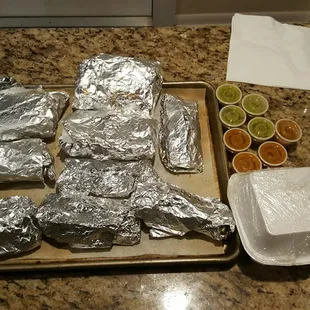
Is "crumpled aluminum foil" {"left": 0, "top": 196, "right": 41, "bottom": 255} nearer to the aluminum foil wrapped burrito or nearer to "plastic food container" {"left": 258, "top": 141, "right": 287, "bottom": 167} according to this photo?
the aluminum foil wrapped burrito

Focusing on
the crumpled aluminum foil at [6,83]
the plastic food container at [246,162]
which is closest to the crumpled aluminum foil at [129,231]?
the plastic food container at [246,162]

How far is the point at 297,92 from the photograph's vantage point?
4.09 feet

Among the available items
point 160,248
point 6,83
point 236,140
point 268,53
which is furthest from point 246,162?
point 6,83

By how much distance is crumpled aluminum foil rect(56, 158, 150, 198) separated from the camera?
973 millimetres

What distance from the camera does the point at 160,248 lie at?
3.12 feet

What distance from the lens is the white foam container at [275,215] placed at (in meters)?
0.87

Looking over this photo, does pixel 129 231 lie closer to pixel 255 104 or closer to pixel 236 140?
pixel 236 140

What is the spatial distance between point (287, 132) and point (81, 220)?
584mm

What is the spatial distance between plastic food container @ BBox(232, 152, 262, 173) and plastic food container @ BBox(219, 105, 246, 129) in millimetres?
90

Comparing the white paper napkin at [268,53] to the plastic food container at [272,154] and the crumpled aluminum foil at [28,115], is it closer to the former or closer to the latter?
the plastic food container at [272,154]

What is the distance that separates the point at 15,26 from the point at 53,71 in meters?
0.26

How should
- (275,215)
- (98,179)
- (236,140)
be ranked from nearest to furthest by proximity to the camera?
1. (275,215)
2. (98,179)
3. (236,140)

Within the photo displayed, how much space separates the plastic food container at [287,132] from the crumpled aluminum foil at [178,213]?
27 centimetres

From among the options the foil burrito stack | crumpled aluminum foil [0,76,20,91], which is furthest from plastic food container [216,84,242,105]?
crumpled aluminum foil [0,76,20,91]
